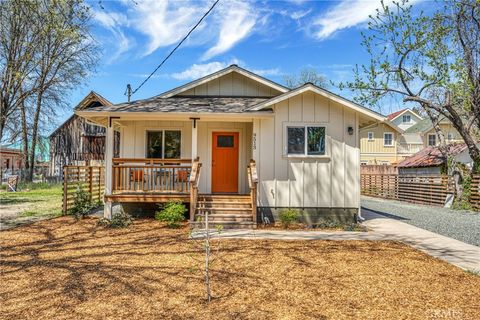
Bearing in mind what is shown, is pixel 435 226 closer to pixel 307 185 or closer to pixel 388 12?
pixel 307 185

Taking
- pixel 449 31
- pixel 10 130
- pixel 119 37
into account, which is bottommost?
pixel 10 130

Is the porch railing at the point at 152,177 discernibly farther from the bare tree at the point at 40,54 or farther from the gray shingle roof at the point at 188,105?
the bare tree at the point at 40,54

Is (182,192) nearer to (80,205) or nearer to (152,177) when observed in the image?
(152,177)

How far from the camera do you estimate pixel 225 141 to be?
11.3 metres

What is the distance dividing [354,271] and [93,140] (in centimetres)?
3097

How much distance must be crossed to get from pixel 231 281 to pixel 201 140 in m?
7.09

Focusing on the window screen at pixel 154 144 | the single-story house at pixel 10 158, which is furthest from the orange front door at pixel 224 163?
the single-story house at pixel 10 158

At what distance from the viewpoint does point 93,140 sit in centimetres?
3156

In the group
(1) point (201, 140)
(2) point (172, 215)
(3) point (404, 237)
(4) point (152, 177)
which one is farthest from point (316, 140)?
(4) point (152, 177)

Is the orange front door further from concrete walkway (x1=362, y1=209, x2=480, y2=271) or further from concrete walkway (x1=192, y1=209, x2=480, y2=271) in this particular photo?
concrete walkway (x1=362, y1=209, x2=480, y2=271)

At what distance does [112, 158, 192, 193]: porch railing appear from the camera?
31.9 ft

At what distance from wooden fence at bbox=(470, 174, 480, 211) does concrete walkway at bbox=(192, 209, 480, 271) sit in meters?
7.25

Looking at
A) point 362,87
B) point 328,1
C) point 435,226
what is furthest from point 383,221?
point 362,87

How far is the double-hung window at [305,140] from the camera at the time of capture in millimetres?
9773
